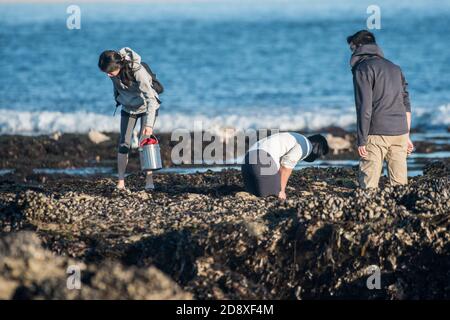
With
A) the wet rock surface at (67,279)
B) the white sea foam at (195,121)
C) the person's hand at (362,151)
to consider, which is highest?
the white sea foam at (195,121)

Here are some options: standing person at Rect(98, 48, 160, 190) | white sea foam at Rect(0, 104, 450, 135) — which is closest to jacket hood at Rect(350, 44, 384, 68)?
standing person at Rect(98, 48, 160, 190)

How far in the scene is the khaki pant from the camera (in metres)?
10.1

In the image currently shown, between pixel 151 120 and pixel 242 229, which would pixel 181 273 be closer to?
pixel 242 229

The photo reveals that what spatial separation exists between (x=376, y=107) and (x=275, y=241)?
2.21m

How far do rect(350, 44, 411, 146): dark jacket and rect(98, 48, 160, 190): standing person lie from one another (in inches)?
89.1

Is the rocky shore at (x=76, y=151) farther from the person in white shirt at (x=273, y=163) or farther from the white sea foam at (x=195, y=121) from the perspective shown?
the person in white shirt at (x=273, y=163)

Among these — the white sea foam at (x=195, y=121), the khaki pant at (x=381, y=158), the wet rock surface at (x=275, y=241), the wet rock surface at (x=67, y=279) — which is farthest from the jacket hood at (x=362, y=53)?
the white sea foam at (x=195, y=121)

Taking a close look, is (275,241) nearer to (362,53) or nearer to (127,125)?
(362,53)

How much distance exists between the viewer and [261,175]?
10461 mm

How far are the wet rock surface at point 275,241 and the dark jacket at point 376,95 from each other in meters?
0.72

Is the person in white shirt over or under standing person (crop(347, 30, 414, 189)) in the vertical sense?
under

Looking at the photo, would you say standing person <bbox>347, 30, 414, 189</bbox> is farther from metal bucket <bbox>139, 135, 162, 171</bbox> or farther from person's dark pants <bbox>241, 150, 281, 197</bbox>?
metal bucket <bbox>139, 135, 162, 171</bbox>

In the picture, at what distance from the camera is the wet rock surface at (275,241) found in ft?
26.9

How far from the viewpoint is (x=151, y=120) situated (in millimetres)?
11008
